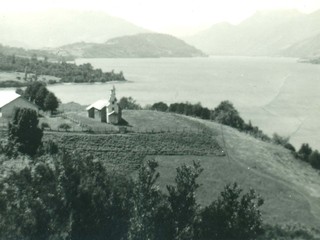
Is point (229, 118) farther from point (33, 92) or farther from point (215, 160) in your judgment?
point (33, 92)

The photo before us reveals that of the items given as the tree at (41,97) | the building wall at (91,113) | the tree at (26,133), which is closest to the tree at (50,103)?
the tree at (41,97)

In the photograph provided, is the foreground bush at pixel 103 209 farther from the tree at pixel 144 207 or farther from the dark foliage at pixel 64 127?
the dark foliage at pixel 64 127

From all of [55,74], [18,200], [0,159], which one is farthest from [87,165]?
[55,74]

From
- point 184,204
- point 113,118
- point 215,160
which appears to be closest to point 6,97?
point 113,118

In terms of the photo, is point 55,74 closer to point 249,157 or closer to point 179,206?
point 249,157

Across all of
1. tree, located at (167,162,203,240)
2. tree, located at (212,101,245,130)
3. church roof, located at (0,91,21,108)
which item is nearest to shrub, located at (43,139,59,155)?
church roof, located at (0,91,21,108)

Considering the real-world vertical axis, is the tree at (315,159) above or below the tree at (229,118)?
below
